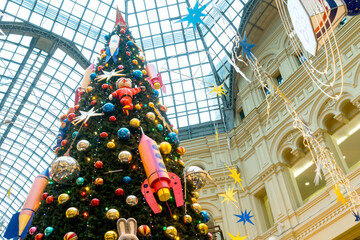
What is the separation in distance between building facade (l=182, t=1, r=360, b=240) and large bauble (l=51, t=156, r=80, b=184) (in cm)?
872

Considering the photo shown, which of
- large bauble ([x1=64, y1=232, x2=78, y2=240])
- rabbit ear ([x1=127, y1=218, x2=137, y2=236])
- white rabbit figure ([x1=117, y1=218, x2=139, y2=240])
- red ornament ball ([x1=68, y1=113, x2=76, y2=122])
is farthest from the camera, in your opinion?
red ornament ball ([x1=68, y1=113, x2=76, y2=122])

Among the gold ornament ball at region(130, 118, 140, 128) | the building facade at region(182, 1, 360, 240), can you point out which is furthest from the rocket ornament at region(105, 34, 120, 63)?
the building facade at region(182, 1, 360, 240)

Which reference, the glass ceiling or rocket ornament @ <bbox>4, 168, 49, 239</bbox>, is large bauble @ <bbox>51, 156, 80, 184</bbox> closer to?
rocket ornament @ <bbox>4, 168, 49, 239</bbox>

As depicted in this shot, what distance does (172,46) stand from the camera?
76.6 ft

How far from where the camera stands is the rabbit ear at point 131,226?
15.8 ft

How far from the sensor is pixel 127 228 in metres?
4.84

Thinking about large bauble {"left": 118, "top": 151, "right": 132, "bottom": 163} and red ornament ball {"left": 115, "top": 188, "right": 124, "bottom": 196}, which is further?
large bauble {"left": 118, "top": 151, "right": 132, "bottom": 163}

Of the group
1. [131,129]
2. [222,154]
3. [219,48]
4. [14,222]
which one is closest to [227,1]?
[219,48]

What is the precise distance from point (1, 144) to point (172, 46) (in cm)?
1870

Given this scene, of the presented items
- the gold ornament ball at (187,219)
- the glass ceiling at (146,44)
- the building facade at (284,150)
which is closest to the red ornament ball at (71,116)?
the gold ornament ball at (187,219)

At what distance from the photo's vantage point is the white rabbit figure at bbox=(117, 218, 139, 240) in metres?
4.72

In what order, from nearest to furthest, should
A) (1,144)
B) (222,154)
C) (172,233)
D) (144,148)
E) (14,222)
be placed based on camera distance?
(172,233) < (144,148) < (14,222) < (222,154) < (1,144)

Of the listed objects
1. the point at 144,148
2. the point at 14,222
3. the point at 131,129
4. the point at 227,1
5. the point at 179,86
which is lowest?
the point at 14,222

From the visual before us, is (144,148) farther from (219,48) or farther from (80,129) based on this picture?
(219,48)
